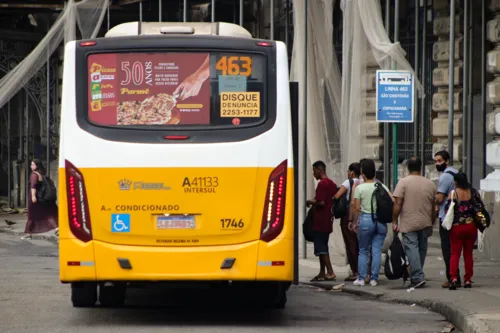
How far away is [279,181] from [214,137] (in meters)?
0.71

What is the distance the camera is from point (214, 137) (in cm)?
1066

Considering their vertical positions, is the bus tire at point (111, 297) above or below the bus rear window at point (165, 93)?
below

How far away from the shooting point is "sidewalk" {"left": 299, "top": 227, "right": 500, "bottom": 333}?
1072 cm

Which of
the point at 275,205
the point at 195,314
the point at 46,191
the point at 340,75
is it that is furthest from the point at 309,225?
the point at 46,191

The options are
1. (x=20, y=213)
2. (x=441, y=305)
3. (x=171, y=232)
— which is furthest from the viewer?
(x=20, y=213)

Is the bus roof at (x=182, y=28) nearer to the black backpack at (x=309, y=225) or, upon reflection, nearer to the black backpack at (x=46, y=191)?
the black backpack at (x=309, y=225)

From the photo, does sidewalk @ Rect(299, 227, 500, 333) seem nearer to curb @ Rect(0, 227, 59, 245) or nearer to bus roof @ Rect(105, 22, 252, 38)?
bus roof @ Rect(105, 22, 252, 38)

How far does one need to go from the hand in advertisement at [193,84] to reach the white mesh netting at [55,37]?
955 centimetres

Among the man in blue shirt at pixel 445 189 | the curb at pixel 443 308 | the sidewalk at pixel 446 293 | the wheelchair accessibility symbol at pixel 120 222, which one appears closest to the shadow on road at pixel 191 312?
the wheelchair accessibility symbol at pixel 120 222

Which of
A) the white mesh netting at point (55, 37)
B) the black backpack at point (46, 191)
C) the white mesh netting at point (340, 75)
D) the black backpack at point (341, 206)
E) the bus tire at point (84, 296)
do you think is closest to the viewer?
the bus tire at point (84, 296)

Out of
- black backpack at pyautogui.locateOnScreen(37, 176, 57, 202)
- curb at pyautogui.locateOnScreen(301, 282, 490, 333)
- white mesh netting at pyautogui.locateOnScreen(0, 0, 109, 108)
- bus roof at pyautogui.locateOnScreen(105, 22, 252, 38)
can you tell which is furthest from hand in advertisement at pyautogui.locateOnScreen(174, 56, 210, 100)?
black backpack at pyautogui.locateOnScreen(37, 176, 57, 202)

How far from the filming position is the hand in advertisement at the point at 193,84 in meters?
10.7

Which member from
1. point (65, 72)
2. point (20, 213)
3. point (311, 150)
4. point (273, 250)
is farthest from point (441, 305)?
point (20, 213)

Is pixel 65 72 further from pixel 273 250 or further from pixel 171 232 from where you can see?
pixel 273 250
